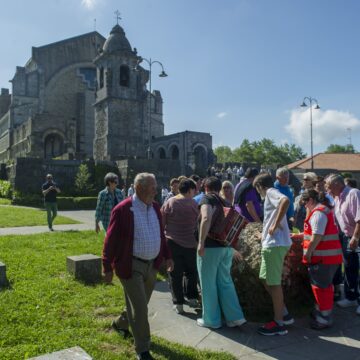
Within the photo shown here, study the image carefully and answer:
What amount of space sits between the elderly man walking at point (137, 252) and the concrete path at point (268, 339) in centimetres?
77

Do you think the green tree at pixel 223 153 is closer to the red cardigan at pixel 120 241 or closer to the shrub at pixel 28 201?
the shrub at pixel 28 201

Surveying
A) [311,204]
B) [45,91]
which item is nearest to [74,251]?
[311,204]

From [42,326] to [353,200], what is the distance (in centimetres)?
456

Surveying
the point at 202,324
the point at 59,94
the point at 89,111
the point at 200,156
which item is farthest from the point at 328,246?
the point at 59,94

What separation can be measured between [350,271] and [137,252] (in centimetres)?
356

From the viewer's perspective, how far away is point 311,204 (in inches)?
196

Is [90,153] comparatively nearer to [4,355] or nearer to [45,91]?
[45,91]

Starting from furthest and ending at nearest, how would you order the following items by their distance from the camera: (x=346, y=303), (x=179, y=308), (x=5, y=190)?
(x=5, y=190) → (x=346, y=303) → (x=179, y=308)

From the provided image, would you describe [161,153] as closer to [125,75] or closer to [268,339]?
[125,75]

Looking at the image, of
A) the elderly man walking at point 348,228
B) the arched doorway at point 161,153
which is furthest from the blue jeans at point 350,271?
the arched doorway at point 161,153

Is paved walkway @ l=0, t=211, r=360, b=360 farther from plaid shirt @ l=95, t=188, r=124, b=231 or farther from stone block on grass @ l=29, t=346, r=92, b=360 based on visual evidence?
plaid shirt @ l=95, t=188, r=124, b=231

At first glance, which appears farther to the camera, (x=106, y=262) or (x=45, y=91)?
(x=45, y=91)

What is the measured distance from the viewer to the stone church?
119ft

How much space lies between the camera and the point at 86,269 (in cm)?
673
